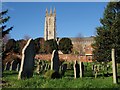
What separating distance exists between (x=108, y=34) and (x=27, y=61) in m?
29.2

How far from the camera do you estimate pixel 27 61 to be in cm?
1828

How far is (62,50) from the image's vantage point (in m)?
95.2

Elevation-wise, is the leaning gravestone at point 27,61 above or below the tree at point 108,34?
below

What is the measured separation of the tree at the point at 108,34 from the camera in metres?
44.5

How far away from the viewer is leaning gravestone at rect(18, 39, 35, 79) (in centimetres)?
1792

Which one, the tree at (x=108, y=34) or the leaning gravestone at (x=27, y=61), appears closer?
the leaning gravestone at (x=27, y=61)

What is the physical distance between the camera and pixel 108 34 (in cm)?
4588

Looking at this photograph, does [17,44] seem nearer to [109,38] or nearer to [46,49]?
[46,49]

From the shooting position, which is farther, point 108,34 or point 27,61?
point 108,34

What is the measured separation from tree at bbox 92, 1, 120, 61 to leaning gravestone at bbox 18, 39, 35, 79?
26.0m

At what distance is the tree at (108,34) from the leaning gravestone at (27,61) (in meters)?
26.0

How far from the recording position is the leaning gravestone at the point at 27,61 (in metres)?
17.9

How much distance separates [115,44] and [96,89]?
3261 centimetres

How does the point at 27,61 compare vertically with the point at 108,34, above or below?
below
